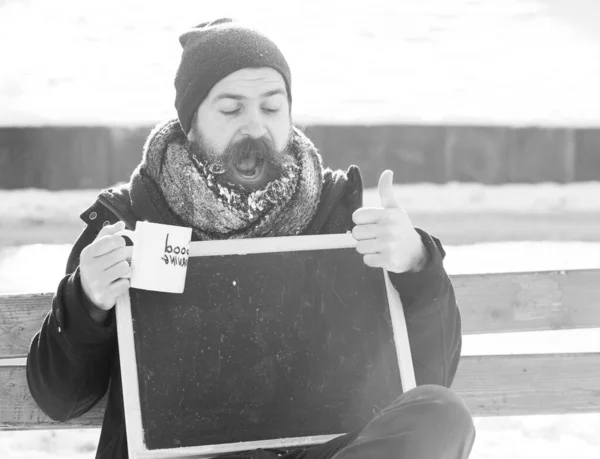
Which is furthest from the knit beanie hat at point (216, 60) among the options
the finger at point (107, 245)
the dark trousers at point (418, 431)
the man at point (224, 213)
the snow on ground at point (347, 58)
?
the snow on ground at point (347, 58)

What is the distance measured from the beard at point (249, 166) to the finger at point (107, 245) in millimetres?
373

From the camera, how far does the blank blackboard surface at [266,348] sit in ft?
7.54

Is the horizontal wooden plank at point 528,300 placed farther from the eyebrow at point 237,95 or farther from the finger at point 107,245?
the finger at point 107,245

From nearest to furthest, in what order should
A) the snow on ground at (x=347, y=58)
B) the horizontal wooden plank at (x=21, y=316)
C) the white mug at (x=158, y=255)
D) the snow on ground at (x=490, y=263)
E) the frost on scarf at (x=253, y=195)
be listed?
the white mug at (x=158, y=255) → the frost on scarf at (x=253, y=195) → the horizontal wooden plank at (x=21, y=316) → the snow on ground at (x=490, y=263) → the snow on ground at (x=347, y=58)

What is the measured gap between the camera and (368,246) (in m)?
2.25

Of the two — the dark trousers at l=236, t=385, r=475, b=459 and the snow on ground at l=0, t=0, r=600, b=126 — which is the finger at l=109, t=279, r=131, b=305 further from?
the snow on ground at l=0, t=0, r=600, b=126

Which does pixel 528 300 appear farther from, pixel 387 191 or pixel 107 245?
pixel 107 245

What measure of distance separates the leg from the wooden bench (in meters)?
0.93

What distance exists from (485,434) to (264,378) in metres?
1.78

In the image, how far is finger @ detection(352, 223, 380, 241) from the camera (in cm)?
224

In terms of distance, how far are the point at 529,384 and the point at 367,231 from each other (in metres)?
1.06

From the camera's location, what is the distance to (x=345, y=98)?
10586 millimetres

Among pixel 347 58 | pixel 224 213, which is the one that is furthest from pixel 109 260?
pixel 347 58

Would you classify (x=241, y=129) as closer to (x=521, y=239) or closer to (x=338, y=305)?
(x=338, y=305)
